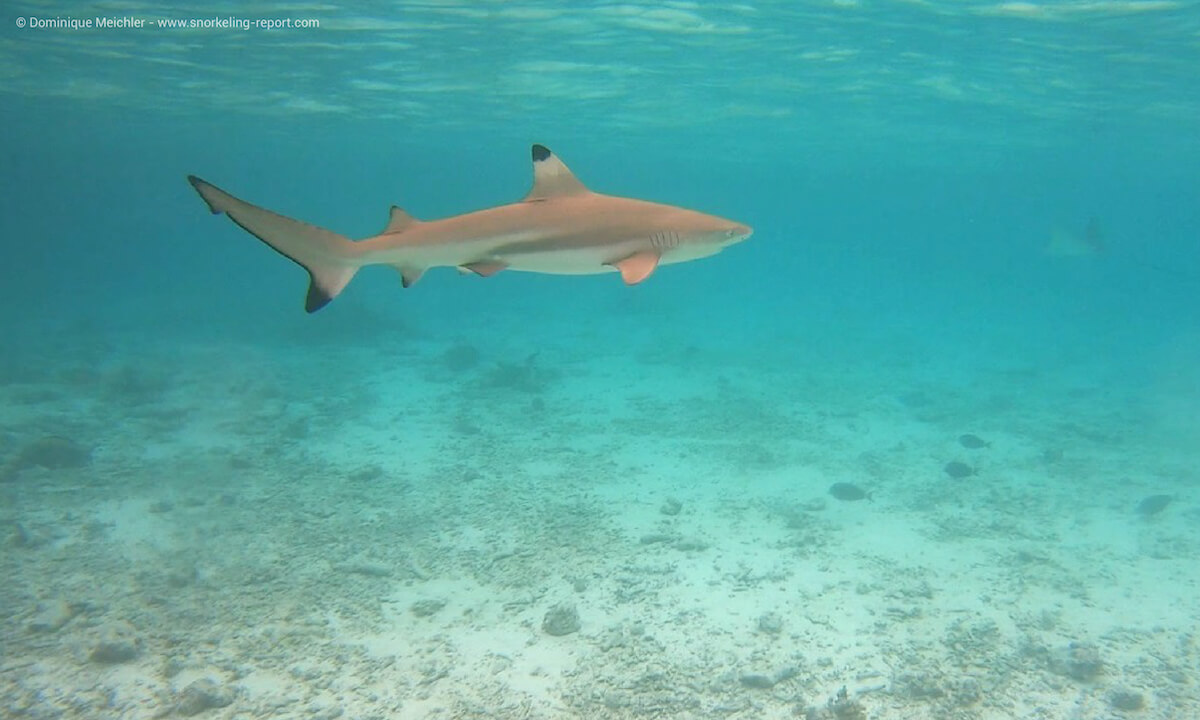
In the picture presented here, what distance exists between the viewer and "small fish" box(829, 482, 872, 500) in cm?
1097

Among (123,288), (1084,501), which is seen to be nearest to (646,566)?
(1084,501)

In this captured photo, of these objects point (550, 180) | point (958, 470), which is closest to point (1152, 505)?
point (958, 470)

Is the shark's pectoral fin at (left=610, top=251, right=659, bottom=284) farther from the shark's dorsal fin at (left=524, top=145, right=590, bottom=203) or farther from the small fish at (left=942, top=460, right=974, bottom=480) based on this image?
the small fish at (left=942, top=460, right=974, bottom=480)

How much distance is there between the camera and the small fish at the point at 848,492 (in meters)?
11.0

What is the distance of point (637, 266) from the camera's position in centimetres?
386

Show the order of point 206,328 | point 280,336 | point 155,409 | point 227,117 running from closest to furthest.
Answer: point 155,409 < point 280,336 < point 206,328 < point 227,117

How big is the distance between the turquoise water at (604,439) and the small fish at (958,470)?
6.3 inches

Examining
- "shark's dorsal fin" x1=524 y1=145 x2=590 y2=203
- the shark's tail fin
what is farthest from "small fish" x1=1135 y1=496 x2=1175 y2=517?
the shark's tail fin

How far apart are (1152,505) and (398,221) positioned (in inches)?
499

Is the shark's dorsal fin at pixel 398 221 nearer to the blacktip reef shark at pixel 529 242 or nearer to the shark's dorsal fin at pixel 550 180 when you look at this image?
the blacktip reef shark at pixel 529 242

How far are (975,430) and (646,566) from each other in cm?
1094

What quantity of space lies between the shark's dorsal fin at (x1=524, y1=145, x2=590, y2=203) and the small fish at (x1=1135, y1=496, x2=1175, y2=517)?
37.9 ft

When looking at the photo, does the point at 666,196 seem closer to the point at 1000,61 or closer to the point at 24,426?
the point at 1000,61

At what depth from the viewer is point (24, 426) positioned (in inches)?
510
